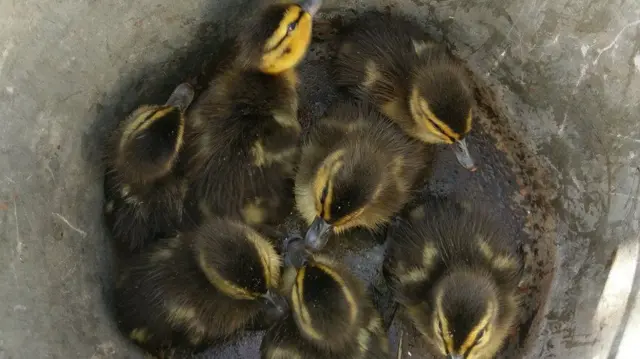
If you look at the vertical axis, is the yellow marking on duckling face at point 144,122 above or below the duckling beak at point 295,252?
above

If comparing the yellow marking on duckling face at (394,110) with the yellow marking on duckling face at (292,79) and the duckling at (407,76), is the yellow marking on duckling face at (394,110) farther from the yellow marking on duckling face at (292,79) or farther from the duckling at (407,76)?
the yellow marking on duckling face at (292,79)

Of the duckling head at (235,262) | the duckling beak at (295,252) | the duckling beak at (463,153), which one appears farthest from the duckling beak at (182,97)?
the duckling beak at (463,153)

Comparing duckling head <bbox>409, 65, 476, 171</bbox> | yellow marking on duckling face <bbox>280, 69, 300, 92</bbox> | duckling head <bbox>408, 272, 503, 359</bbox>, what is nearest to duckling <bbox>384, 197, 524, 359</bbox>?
duckling head <bbox>408, 272, 503, 359</bbox>

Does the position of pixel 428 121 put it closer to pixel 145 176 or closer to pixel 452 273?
pixel 452 273

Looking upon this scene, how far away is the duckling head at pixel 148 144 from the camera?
4.43 feet

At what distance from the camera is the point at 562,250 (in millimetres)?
1773


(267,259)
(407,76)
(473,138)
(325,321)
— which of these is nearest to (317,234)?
(267,259)

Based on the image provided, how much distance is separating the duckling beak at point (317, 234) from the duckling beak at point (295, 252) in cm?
5

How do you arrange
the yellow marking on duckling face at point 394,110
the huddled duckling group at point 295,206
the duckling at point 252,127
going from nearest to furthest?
the huddled duckling group at point 295,206, the duckling at point 252,127, the yellow marking on duckling face at point 394,110

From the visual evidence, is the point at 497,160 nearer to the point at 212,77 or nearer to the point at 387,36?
the point at 387,36

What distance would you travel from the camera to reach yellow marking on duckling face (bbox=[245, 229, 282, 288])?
137 cm

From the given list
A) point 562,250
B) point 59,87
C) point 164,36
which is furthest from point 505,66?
point 59,87

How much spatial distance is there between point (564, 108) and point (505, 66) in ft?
0.66

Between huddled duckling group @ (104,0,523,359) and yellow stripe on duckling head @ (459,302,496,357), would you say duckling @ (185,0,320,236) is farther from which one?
yellow stripe on duckling head @ (459,302,496,357)
